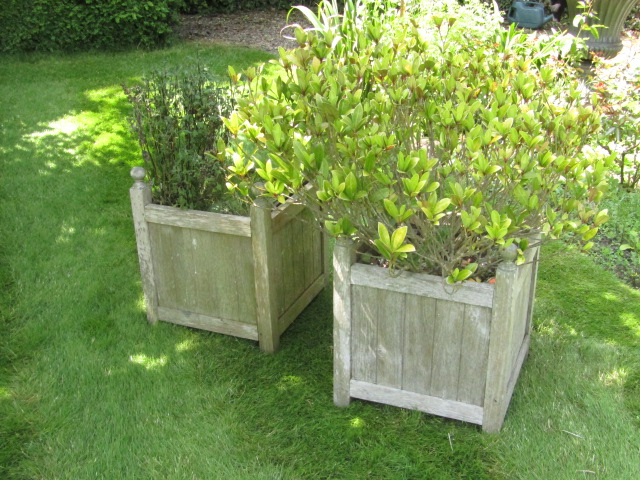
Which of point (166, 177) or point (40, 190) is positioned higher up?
point (166, 177)

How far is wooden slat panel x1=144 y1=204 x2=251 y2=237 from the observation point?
381cm

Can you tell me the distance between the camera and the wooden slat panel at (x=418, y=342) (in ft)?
10.6

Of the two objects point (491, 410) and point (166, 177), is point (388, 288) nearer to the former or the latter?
point (491, 410)

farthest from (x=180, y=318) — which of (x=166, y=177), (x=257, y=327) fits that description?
(x=166, y=177)

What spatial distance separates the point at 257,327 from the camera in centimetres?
407

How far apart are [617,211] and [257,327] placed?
9.92ft

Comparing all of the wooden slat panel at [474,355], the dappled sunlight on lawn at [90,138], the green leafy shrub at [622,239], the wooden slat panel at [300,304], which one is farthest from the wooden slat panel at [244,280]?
the dappled sunlight on lawn at [90,138]

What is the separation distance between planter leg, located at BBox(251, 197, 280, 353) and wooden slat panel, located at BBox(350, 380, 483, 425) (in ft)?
2.24

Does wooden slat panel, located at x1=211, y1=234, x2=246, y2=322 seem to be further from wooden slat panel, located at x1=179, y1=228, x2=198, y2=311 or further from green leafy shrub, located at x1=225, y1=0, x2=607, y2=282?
green leafy shrub, located at x1=225, y1=0, x2=607, y2=282

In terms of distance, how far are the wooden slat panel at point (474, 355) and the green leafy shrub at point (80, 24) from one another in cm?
811

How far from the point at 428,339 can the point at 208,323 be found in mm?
1485

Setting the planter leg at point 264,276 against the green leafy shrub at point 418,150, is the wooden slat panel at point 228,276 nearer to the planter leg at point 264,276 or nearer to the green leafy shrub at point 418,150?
the planter leg at point 264,276

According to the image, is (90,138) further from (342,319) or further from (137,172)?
(342,319)

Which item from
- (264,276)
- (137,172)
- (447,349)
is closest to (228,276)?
(264,276)
